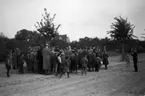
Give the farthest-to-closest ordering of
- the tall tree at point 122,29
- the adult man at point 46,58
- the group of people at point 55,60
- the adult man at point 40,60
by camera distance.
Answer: the tall tree at point 122,29, the adult man at point 40,60, the adult man at point 46,58, the group of people at point 55,60

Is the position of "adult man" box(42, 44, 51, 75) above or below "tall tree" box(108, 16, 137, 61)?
below

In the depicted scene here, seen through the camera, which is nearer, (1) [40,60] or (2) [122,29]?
(1) [40,60]

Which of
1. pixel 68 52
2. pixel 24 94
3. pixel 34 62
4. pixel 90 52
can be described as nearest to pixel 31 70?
pixel 34 62

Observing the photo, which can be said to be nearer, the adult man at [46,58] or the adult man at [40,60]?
the adult man at [46,58]

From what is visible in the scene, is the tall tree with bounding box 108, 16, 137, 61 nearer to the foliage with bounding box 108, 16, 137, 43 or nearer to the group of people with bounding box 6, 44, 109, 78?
the foliage with bounding box 108, 16, 137, 43

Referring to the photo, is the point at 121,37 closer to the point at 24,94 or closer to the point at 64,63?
the point at 64,63

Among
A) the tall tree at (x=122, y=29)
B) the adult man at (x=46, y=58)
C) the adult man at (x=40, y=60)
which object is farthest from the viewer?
the tall tree at (x=122, y=29)

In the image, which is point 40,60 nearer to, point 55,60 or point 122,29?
point 55,60

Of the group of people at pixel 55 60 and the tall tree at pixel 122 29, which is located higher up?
the tall tree at pixel 122 29

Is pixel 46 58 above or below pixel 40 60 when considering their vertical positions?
above

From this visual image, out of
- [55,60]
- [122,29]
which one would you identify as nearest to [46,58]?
[55,60]

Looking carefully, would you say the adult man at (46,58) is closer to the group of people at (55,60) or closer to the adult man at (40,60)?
the group of people at (55,60)

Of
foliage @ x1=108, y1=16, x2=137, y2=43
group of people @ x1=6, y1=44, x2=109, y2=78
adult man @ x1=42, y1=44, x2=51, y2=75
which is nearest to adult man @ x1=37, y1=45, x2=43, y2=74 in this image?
group of people @ x1=6, y1=44, x2=109, y2=78

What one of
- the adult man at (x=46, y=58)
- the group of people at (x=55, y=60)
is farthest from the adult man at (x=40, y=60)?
the adult man at (x=46, y=58)
